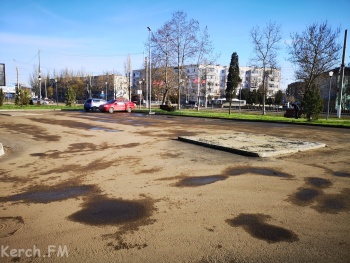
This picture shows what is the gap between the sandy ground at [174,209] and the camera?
2.86 metres

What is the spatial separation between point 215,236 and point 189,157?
4290 mm

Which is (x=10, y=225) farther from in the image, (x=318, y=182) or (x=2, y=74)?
(x=2, y=74)

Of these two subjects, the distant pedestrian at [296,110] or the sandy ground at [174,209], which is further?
the distant pedestrian at [296,110]

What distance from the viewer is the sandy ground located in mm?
2857

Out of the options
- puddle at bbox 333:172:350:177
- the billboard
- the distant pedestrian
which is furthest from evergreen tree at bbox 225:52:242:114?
puddle at bbox 333:172:350:177

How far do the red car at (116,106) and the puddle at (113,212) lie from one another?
26017 millimetres

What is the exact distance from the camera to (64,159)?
23.5ft

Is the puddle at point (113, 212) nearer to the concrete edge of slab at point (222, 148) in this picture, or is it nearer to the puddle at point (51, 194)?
the puddle at point (51, 194)

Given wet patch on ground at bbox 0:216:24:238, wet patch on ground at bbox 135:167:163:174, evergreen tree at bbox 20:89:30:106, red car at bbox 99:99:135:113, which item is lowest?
wet patch on ground at bbox 0:216:24:238

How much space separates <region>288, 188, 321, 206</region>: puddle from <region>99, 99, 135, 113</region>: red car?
26710 mm

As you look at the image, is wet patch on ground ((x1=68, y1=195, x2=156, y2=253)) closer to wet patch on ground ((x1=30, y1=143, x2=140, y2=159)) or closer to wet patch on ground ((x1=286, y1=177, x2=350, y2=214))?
wet patch on ground ((x1=286, y1=177, x2=350, y2=214))

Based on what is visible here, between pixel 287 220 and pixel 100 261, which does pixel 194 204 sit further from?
pixel 100 261

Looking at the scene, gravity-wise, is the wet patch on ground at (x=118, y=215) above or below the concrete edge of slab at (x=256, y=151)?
below

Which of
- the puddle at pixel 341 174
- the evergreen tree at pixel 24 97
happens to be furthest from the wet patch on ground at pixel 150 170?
the evergreen tree at pixel 24 97
